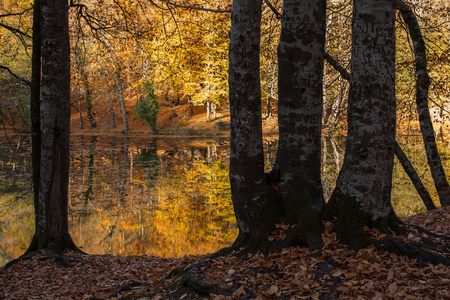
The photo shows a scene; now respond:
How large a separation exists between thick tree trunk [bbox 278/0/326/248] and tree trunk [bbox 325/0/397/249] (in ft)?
1.41

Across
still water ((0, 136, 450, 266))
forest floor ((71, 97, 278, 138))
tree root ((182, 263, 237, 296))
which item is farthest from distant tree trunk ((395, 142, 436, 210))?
forest floor ((71, 97, 278, 138))

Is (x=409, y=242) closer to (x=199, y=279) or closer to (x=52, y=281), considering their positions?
(x=199, y=279)

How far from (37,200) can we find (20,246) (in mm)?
2743

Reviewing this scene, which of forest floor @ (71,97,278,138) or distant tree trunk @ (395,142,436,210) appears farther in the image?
forest floor @ (71,97,278,138)

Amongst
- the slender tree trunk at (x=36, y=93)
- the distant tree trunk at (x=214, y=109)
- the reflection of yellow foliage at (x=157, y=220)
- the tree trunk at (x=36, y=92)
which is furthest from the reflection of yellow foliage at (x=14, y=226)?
the distant tree trunk at (x=214, y=109)

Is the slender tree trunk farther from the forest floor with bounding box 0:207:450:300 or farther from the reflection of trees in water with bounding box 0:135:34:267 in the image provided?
the forest floor with bounding box 0:207:450:300

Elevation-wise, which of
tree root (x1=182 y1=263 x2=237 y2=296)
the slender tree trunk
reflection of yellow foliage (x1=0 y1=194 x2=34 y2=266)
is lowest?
reflection of yellow foliage (x1=0 y1=194 x2=34 y2=266)

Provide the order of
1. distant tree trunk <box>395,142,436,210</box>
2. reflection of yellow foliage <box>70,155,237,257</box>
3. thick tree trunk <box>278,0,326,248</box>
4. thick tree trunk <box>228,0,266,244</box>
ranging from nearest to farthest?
thick tree trunk <box>278,0,326,248</box>, thick tree trunk <box>228,0,266,244</box>, distant tree trunk <box>395,142,436,210</box>, reflection of yellow foliage <box>70,155,237,257</box>

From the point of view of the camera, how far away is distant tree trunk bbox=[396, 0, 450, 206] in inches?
328

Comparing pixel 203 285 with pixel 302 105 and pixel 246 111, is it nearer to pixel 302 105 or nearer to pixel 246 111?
pixel 246 111

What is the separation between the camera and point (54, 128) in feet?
21.9


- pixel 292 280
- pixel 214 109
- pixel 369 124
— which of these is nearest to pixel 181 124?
pixel 214 109

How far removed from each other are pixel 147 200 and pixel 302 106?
9.39 meters

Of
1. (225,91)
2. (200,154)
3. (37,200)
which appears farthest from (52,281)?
(225,91)
